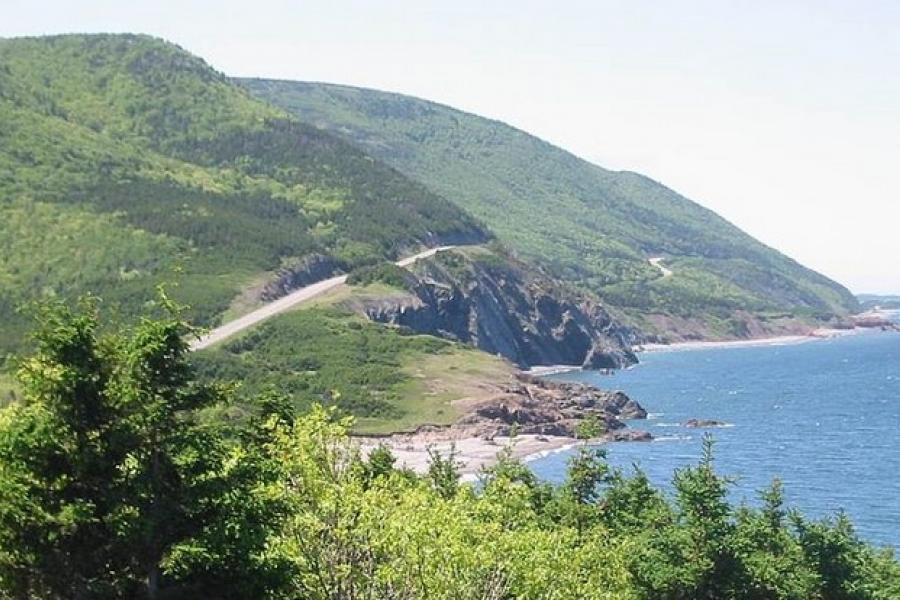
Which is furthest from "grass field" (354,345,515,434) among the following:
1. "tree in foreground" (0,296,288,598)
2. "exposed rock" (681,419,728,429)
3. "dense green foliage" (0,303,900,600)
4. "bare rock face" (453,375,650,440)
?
"tree in foreground" (0,296,288,598)

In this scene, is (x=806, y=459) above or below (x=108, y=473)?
below

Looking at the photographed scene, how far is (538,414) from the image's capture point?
18188cm

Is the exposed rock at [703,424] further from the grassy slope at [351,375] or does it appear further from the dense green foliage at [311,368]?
the dense green foliage at [311,368]

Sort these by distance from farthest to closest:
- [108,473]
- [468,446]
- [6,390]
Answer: [468,446], [6,390], [108,473]

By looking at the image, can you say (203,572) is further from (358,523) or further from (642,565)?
(642,565)

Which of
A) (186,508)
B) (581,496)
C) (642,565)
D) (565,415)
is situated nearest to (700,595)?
(642,565)

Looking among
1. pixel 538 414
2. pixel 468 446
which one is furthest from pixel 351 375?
pixel 468 446

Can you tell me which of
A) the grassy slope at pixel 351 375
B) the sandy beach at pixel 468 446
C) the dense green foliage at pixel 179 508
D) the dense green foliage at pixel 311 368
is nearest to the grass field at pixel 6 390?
the dense green foliage at pixel 311 368

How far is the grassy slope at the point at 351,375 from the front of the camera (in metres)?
169

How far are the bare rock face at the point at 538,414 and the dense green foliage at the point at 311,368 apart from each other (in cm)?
1425

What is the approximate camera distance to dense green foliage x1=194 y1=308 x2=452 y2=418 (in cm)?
17162

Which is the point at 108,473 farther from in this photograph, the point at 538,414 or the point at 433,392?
the point at 538,414

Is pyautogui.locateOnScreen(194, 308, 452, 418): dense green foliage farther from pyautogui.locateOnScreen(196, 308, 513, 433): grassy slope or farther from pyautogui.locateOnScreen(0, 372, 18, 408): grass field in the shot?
pyautogui.locateOnScreen(0, 372, 18, 408): grass field

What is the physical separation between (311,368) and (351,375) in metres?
9.55
